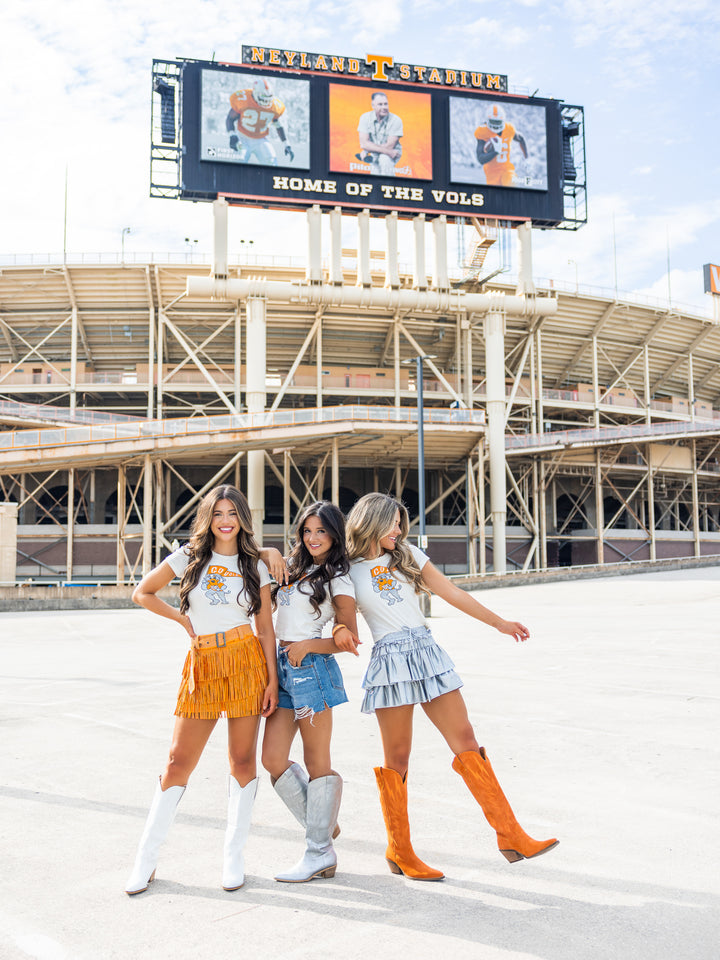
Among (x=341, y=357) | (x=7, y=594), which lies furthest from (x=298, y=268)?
(x=7, y=594)

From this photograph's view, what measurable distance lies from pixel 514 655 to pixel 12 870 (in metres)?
8.62

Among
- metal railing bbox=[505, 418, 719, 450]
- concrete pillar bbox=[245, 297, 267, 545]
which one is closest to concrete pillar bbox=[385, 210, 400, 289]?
concrete pillar bbox=[245, 297, 267, 545]

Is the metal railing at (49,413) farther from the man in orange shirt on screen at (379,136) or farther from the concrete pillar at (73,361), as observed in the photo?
the man in orange shirt on screen at (379,136)

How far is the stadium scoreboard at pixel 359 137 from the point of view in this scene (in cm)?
3600

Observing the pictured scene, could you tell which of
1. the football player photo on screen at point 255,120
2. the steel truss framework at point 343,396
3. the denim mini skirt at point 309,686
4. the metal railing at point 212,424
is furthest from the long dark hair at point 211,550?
the football player photo on screen at point 255,120

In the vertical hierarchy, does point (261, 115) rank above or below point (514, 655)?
above

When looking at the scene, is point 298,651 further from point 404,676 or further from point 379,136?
point 379,136

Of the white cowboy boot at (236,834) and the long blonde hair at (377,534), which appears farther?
the long blonde hair at (377,534)

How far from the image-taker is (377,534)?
3920 millimetres

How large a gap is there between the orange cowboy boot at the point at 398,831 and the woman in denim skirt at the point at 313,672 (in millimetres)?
229

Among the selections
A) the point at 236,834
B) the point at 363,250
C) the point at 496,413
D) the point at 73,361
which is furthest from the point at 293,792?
the point at 73,361

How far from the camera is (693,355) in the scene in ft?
164

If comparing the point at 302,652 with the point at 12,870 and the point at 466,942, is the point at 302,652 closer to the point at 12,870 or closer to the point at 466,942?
the point at 466,942

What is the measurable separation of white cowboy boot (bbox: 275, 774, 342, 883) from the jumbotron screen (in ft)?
117
